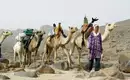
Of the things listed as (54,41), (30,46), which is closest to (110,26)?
(54,41)

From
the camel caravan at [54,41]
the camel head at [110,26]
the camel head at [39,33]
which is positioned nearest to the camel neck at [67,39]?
the camel caravan at [54,41]

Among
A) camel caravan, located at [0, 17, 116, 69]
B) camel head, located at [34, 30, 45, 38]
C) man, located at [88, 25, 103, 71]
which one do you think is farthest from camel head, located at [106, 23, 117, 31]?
camel head, located at [34, 30, 45, 38]

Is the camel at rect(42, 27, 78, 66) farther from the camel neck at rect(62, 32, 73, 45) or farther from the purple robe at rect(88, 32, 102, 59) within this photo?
the purple robe at rect(88, 32, 102, 59)

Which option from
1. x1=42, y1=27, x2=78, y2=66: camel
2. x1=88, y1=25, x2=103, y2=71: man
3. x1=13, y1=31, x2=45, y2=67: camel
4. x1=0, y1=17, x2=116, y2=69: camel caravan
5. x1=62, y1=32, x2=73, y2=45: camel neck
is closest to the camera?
x1=88, y1=25, x2=103, y2=71: man

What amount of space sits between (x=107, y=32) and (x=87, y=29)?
1651 mm

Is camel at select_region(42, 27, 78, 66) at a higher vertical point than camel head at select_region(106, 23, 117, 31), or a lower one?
lower

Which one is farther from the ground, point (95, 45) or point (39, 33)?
point (39, 33)

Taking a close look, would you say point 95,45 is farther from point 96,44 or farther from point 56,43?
point 56,43

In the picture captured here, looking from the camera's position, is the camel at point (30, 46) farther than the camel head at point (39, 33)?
No

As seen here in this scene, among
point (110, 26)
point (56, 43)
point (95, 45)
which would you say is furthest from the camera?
point (56, 43)

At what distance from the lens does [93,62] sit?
14.3m

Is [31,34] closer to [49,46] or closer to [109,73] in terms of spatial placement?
[49,46]

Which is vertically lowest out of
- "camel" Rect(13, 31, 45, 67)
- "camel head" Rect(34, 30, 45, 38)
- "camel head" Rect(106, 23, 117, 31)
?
"camel" Rect(13, 31, 45, 67)

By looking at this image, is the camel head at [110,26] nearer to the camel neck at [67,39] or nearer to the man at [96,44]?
the man at [96,44]
